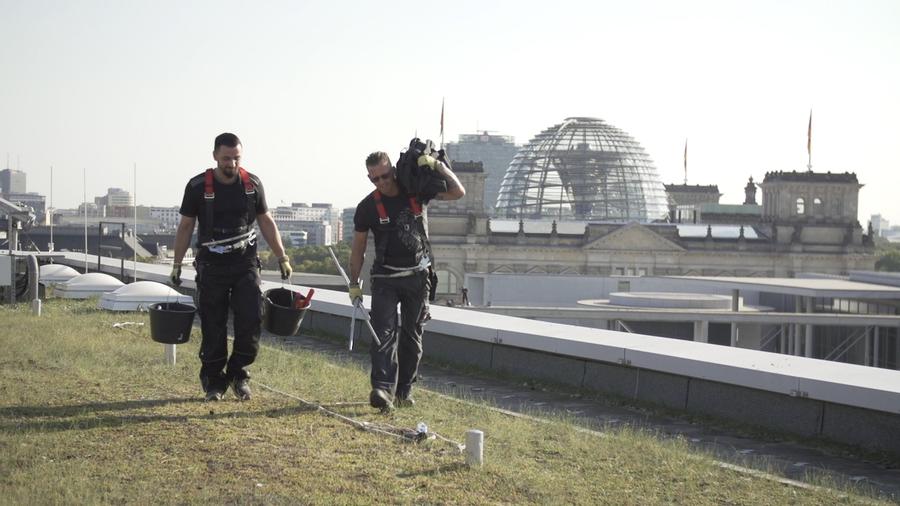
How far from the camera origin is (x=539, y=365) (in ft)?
39.7

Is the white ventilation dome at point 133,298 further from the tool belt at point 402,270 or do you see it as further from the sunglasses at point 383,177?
the sunglasses at point 383,177

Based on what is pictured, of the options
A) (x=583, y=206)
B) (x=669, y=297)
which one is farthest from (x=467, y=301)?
(x=583, y=206)

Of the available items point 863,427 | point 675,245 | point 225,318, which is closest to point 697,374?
point 863,427

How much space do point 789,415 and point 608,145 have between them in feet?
383

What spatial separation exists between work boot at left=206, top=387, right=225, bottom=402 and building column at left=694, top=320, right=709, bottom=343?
86.5 feet

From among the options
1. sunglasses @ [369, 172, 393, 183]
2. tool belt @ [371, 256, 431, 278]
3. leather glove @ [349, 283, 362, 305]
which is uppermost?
sunglasses @ [369, 172, 393, 183]

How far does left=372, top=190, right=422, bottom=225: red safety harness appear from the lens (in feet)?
30.9

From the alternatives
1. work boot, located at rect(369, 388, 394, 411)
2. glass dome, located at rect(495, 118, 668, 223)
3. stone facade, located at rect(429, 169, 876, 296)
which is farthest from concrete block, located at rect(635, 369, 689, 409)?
glass dome, located at rect(495, 118, 668, 223)

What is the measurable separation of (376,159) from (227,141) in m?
1.09

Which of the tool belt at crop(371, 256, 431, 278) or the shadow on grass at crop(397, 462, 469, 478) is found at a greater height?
the tool belt at crop(371, 256, 431, 278)

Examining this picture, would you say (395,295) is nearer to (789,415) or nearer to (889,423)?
(789,415)

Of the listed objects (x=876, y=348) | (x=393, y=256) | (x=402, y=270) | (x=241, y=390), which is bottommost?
(x=876, y=348)

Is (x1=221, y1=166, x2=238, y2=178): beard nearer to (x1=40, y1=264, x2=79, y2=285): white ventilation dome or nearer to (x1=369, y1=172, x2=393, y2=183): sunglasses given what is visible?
(x1=369, y1=172, x2=393, y2=183): sunglasses

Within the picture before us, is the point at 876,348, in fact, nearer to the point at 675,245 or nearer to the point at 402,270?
the point at 402,270
